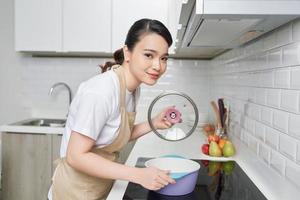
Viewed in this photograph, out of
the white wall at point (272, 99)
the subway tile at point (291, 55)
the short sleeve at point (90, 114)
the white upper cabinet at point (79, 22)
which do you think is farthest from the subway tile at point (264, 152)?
the white upper cabinet at point (79, 22)

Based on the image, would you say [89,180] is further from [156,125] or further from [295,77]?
[295,77]

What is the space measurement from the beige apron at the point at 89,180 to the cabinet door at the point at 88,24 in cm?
112

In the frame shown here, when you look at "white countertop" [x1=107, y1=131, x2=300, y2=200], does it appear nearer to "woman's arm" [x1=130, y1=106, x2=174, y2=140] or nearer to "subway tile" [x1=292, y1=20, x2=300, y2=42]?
"woman's arm" [x1=130, y1=106, x2=174, y2=140]

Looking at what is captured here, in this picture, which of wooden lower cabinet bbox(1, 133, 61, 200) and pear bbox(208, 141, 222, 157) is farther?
wooden lower cabinet bbox(1, 133, 61, 200)

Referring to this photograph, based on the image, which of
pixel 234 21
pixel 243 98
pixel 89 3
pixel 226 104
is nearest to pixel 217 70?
pixel 226 104

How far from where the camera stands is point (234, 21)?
31.2 inches

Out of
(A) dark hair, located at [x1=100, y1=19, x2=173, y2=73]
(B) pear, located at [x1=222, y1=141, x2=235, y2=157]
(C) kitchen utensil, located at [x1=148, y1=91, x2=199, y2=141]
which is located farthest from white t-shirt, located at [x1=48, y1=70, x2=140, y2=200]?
(B) pear, located at [x1=222, y1=141, x2=235, y2=157]

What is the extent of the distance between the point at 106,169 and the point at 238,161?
71 cm

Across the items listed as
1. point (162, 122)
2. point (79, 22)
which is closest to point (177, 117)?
point (162, 122)

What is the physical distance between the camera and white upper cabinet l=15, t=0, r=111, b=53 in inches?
85.7

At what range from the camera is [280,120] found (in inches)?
37.2

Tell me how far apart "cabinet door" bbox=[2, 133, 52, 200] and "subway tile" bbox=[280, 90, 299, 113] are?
1.62m

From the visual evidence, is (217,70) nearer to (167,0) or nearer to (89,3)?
(167,0)

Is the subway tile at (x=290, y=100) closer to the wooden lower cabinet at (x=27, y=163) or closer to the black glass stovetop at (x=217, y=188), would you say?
the black glass stovetop at (x=217, y=188)
